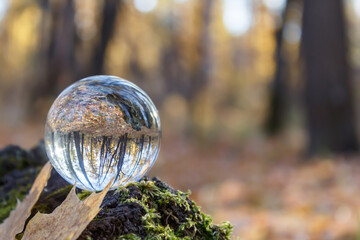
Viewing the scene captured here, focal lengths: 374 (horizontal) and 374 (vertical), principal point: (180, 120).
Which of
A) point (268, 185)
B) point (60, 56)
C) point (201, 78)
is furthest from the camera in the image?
point (201, 78)

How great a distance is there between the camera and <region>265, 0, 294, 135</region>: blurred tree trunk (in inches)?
486

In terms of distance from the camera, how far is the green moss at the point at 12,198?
70.1 inches

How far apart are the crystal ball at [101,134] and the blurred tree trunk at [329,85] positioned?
7563mm

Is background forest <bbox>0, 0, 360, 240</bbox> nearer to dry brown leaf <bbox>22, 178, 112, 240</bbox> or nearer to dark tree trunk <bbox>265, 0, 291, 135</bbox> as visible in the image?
dark tree trunk <bbox>265, 0, 291, 135</bbox>

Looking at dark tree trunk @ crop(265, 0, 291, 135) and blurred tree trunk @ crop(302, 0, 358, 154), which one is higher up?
dark tree trunk @ crop(265, 0, 291, 135)

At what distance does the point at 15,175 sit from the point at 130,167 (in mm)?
1001

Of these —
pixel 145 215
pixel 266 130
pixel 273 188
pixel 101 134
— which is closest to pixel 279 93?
pixel 266 130

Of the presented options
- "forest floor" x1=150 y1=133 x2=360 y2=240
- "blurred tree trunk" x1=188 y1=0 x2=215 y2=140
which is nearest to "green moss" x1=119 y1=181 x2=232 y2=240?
"forest floor" x1=150 y1=133 x2=360 y2=240

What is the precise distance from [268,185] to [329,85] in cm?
309

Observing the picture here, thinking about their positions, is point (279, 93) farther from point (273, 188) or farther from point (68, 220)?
point (68, 220)

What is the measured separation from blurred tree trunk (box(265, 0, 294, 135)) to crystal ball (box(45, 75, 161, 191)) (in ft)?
36.3

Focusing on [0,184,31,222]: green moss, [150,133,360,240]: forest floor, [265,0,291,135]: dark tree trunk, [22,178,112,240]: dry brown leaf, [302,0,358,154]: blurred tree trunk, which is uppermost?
[265,0,291,135]: dark tree trunk

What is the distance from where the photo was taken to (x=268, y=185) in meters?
6.81

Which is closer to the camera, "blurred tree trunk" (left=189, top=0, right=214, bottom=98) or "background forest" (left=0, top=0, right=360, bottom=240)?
"background forest" (left=0, top=0, right=360, bottom=240)
